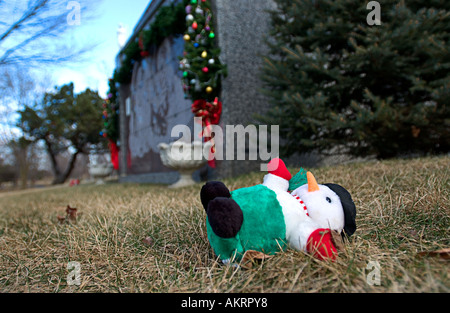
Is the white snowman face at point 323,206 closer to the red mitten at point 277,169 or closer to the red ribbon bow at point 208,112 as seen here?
the red mitten at point 277,169

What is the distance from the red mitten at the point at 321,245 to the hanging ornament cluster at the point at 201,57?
130 inches

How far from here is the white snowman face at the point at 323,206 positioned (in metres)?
0.93

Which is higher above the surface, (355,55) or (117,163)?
(355,55)

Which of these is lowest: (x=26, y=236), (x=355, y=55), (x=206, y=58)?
(x=26, y=236)

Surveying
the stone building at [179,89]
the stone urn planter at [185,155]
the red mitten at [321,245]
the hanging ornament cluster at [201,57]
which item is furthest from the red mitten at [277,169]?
the hanging ornament cluster at [201,57]

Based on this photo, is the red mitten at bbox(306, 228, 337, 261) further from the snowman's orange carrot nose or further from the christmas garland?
the christmas garland

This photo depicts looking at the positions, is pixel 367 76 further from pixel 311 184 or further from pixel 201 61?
pixel 311 184

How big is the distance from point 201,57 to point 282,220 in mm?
3467
